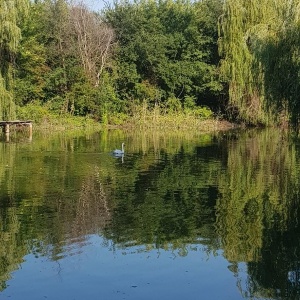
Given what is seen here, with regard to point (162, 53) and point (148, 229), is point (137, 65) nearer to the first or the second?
point (162, 53)

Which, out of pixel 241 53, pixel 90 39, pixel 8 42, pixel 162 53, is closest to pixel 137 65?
pixel 162 53

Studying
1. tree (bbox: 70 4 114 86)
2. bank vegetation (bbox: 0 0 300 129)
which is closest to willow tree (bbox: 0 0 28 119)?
bank vegetation (bbox: 0 0 300 129)

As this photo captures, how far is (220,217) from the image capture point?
40.3 feet

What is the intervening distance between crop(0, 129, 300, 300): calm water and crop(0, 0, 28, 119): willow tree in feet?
25.5

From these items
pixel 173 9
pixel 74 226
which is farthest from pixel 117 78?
pixel 74 226

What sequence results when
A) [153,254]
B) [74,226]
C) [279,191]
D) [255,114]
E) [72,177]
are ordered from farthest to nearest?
[255,114] → [72,177] → [279,191] → [74,226] → [153,254]

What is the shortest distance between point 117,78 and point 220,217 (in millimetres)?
31919

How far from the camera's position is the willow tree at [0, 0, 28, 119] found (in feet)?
89.4

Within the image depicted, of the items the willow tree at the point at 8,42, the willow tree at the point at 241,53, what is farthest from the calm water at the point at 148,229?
the willow tree at the point at 241,53

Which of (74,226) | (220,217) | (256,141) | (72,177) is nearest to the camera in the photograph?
(74,226)

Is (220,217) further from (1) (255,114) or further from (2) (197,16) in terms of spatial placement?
(2) (197,16)

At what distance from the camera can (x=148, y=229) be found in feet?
36.8

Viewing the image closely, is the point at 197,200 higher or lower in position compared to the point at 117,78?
lower

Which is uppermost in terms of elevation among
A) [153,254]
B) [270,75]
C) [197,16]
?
[197,16]
